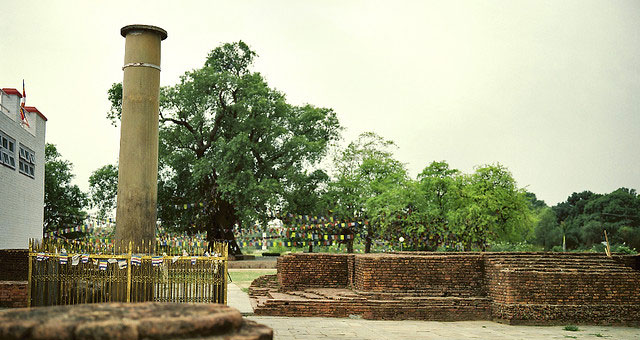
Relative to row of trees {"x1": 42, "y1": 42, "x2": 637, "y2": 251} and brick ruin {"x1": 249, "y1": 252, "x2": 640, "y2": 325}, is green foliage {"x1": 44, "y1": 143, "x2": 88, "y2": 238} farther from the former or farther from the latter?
brick ruin {"x1": 249, "y1": 252, "x2": 640, "y2": 325}

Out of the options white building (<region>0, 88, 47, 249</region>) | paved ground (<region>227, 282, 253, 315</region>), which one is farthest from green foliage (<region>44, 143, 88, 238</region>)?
paved ground (<region>227, 282, 253, 315</region>)

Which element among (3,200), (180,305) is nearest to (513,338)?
(180,305)

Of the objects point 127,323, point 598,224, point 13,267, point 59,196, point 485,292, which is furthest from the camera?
point 598,224

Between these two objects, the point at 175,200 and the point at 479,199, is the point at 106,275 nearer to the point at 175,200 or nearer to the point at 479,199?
the point at 175,200

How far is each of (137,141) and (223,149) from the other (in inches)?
866

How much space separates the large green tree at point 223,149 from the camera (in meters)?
34.0

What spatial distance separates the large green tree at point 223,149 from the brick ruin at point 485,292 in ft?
62.4

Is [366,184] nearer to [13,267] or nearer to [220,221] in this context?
[220,221]

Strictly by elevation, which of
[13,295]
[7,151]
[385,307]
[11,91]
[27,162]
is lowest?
[385,307]

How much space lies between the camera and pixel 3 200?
21234 millimetres

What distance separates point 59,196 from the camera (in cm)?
4375

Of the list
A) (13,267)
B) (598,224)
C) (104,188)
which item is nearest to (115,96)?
(104,188)

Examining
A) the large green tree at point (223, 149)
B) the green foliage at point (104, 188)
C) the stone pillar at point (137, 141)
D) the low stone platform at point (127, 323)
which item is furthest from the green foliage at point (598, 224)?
the low stone platform at point (127, 323)

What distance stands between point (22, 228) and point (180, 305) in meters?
22.2
